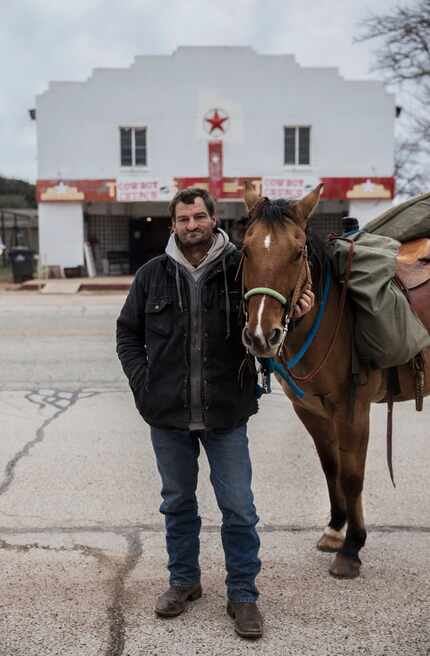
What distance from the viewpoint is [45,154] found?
24719mm

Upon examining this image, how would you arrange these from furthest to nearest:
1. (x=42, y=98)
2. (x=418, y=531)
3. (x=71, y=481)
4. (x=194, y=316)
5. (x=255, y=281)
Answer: (x=42, y=98), (x=71, y=481), (x=418, y=531), (x=194, y=316), (x=255, y=281)

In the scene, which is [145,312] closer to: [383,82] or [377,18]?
[383,82]

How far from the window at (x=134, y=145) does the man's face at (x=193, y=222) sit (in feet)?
75.2

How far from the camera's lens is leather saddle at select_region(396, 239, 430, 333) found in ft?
12.1

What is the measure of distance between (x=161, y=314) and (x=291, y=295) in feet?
2.07

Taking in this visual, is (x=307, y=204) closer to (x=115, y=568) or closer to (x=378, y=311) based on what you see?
(x=378, y=311)

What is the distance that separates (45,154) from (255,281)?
78.6ft

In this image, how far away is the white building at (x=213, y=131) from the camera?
80.2 ft

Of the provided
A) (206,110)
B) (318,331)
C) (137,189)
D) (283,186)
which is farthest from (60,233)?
(318,331)

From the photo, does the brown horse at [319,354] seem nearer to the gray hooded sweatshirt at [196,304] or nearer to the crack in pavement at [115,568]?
the gray hooded sweatshirt at [196,304]

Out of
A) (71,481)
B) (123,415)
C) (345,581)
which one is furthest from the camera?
(123,415)

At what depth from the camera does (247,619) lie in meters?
2.94

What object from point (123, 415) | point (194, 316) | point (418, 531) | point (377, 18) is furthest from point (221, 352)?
point (377, 18)

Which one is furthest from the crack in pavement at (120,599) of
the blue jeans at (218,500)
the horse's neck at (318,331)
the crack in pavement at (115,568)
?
the horse's neck at (318,331)
